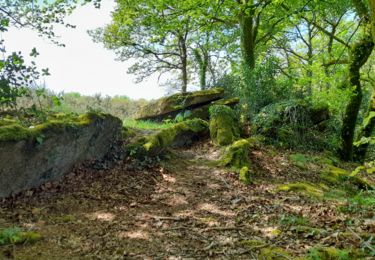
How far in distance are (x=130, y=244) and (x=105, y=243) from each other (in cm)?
32

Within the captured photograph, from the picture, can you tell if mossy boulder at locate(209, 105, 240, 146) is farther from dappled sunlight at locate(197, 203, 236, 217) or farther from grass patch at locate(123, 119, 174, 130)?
dappled sunlight at locate(197, 203, 236, 217)

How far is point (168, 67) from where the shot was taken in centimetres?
2153

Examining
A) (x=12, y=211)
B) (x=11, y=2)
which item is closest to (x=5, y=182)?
(x=12, y=211)

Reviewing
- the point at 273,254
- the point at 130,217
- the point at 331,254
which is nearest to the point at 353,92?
the point at 331,254

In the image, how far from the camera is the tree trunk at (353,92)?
1002cm

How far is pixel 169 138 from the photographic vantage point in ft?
30.4

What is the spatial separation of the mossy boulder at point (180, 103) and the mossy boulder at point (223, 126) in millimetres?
3250

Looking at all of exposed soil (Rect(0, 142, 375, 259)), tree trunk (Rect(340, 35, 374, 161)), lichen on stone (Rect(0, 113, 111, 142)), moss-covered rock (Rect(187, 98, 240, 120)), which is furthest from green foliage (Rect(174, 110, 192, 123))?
lichen on stone (Rect(0, 113, 111, 142))

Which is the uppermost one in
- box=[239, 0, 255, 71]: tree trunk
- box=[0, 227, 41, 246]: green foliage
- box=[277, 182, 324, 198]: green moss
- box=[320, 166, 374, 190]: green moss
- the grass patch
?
box=[239, 0, 255, 71]: tree trunk

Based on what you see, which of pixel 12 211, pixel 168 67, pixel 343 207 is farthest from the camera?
pixel 168 67

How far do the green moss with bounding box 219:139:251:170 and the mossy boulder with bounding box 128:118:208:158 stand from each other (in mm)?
→ 1547

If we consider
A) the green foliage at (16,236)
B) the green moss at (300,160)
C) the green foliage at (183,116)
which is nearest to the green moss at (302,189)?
the green moss at (300,160)

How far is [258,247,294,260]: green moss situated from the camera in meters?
4.02

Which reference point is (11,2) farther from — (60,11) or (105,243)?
(105,243)
